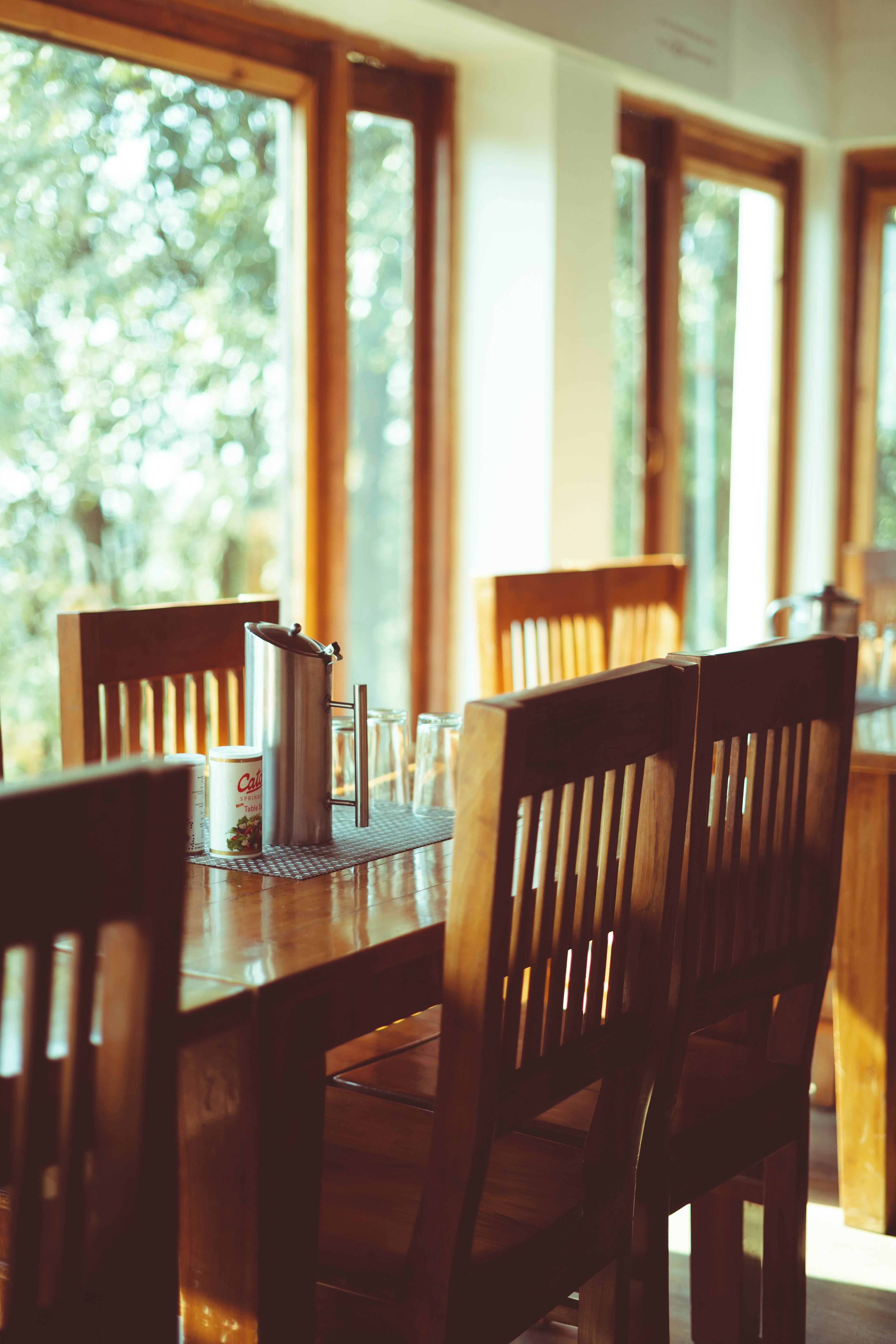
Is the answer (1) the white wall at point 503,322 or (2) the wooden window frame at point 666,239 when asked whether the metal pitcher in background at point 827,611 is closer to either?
(1) the white wall at point 503,322

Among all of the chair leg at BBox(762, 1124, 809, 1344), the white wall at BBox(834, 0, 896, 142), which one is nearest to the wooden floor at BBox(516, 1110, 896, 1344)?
the chair leg at BBox(762, 1124, 809, 1344)

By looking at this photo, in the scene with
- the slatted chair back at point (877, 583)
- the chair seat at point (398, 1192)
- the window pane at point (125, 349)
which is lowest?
the chair seat at point (398, 1192)

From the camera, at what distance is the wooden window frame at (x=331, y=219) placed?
286 centimetres

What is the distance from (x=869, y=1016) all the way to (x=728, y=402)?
3.01 metres

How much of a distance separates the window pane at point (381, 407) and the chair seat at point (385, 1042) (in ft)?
5.78

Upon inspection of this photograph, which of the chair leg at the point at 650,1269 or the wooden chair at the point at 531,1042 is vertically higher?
the wooden chair at the point at 531,1042

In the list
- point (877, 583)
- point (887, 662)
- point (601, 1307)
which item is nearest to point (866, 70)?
point (877, 583)

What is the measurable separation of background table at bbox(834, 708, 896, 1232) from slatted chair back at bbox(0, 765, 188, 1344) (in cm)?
146

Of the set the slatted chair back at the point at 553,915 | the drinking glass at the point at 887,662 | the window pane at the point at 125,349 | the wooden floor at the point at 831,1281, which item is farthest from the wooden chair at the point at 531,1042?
the window pane at the point at 125,349

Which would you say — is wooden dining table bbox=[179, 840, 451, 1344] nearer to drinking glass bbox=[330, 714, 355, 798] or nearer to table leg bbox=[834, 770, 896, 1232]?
drinking glass bbox=[330, 714, 355, 798]

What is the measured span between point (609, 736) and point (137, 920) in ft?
1.55

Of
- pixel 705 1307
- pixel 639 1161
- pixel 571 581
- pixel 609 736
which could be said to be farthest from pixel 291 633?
pixel 571 581

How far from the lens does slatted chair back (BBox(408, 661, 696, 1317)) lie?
108 centimetres

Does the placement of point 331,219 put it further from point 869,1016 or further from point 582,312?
point 869,1016
